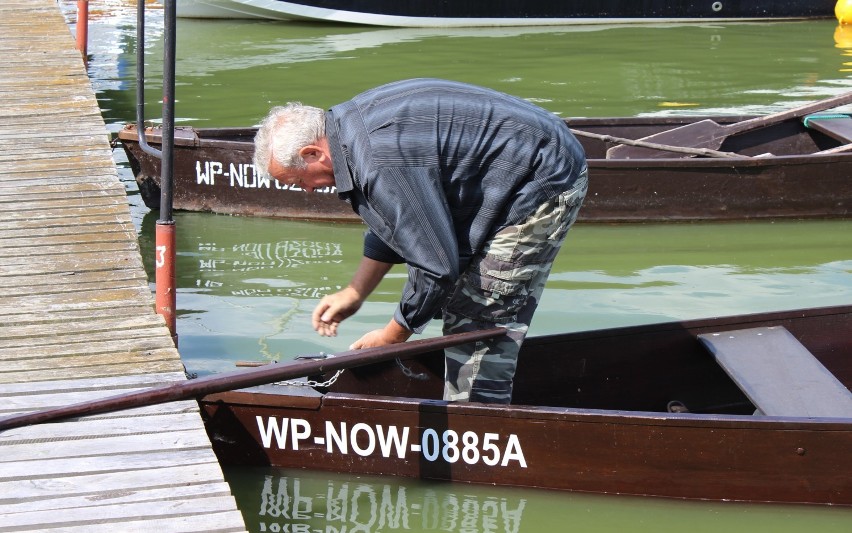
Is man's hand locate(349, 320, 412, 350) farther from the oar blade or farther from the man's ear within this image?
the oar blade

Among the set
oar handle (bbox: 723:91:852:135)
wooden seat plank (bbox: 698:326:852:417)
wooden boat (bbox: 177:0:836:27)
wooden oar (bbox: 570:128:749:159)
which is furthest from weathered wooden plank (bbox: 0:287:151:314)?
wooden boat (bbox: 177:0:836:27)

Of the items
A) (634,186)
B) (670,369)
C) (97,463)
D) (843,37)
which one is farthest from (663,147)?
(843,37)

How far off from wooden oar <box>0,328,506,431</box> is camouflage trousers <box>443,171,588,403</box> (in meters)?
0.08

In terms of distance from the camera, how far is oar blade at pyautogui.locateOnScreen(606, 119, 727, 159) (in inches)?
340

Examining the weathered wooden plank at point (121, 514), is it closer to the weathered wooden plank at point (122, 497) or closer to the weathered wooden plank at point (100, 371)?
the weathered wooden plank at point (122, 497)

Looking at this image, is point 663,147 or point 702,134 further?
point 702,134

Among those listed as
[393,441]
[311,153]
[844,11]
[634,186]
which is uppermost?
[311,153]

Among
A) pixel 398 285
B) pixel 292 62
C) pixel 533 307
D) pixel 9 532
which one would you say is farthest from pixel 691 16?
pixel 9 532

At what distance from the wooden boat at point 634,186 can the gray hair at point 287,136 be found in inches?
166

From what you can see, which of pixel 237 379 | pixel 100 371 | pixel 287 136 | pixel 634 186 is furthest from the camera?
pixel 634 186

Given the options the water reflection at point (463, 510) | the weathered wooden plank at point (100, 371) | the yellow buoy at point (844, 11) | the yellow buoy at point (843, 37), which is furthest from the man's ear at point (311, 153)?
the yellow buoy at point (844, 11)

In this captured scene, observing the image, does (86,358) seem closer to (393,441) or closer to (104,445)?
(104,445)

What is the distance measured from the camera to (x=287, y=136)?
356cm

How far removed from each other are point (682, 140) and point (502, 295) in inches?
202
